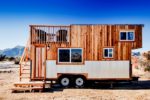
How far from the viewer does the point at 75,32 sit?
24.8 m

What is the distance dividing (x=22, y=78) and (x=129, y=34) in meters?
9.59

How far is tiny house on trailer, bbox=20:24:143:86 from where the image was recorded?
24484 millimetres

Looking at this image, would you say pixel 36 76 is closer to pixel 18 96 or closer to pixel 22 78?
pixel 22 78

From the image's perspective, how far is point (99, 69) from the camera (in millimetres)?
24484

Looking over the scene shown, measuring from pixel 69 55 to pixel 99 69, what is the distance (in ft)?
8.82

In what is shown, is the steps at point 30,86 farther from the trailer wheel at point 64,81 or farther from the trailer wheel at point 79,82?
the trailer wheel at point 79,82

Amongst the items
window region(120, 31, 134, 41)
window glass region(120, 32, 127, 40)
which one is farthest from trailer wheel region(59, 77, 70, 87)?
window region(120, 31, 134, 41)

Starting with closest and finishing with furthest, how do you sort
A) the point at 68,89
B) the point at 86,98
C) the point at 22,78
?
the point at 86,98
the point at 68,89
the point at 22,78

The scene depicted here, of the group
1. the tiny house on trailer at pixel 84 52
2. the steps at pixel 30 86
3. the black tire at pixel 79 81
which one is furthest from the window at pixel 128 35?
the steps at pixel 30 86

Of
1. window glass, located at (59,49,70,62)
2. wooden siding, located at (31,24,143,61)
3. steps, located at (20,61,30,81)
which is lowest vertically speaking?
steps, located at (20,61,30,81)

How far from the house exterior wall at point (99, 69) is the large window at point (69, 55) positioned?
0.50 metres

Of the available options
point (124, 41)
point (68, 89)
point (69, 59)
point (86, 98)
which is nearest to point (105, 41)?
point (124, 41)

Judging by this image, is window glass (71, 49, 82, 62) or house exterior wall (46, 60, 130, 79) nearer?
house exterior wall (46, 60, 130, 79)

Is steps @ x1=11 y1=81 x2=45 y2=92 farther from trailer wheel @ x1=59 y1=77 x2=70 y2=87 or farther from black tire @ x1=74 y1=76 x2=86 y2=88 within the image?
black tire @ x1=74 y1=76 x2=86 y2=88
